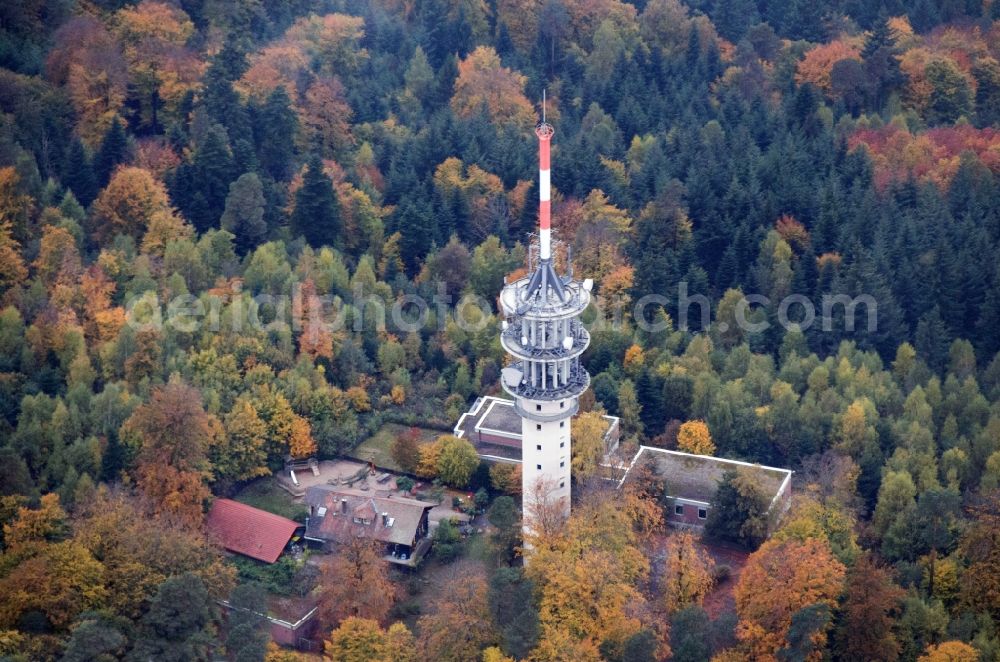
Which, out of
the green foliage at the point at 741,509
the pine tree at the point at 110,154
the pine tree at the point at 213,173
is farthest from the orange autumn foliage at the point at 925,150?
the pine tree at the point at 110,154

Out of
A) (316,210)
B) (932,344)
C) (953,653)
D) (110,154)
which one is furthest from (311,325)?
(953,653)

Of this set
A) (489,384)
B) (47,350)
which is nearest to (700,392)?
(489,384)

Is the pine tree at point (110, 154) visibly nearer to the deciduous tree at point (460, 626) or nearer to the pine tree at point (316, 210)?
the pine tree at point (316, 210)

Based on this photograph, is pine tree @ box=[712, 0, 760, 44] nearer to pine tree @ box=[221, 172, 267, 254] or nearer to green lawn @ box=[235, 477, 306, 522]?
pine tree @ box=[221, 172, 267, 254]

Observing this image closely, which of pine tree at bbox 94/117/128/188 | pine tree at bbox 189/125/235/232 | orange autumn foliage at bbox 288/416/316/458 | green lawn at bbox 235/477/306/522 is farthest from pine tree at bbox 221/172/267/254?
green lawn at bbox 235/477/306/522

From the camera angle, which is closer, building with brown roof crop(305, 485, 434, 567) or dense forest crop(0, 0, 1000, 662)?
dense forest crop(0, 0, 1000, 662)

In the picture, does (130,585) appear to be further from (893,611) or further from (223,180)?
(223,180)

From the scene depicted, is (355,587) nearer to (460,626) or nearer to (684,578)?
(460,626)
